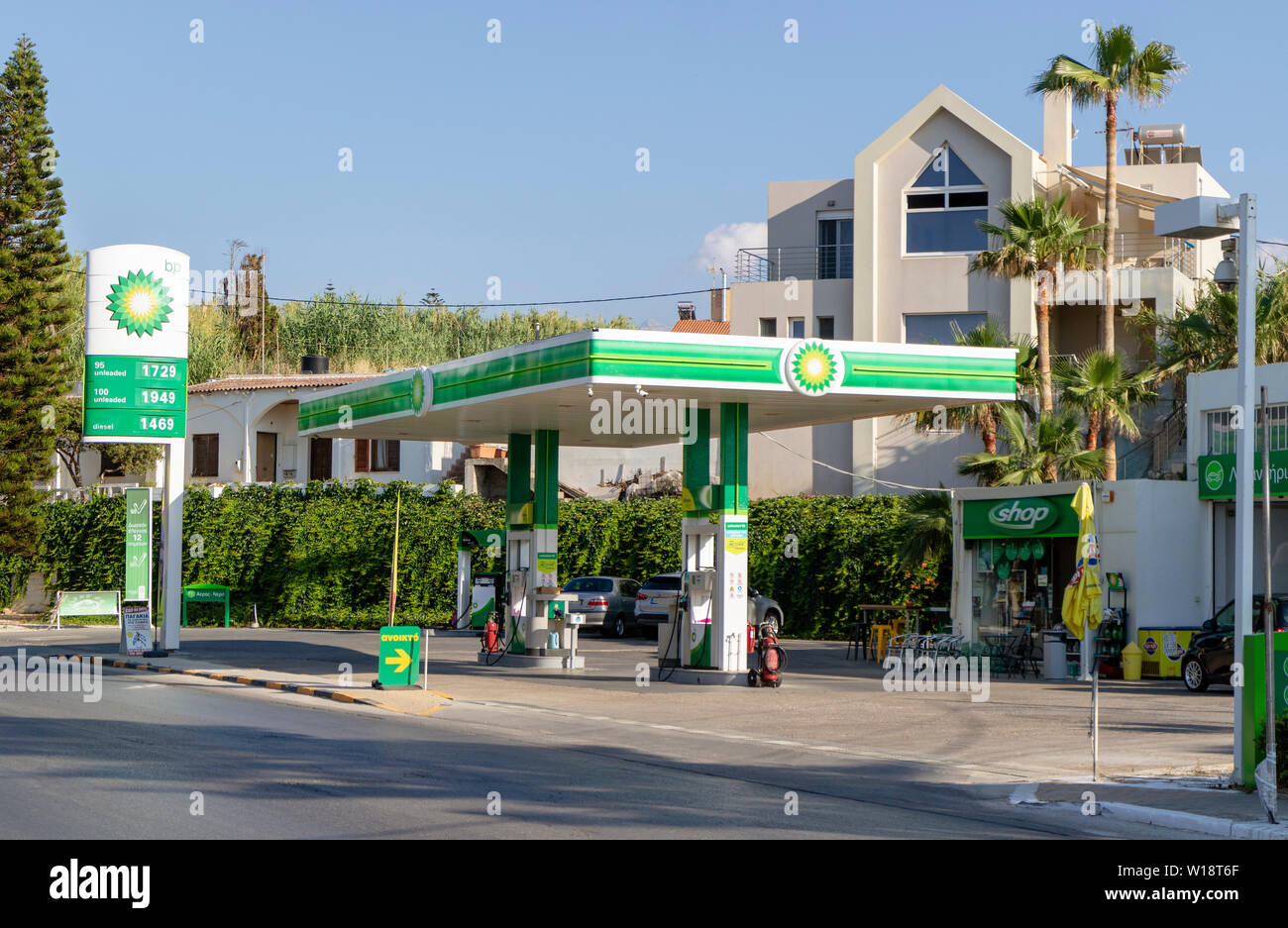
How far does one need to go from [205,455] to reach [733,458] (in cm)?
3481

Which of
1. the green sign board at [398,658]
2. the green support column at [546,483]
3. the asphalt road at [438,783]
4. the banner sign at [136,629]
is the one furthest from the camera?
the banner sign at [136,629]

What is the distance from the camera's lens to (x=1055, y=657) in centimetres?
2542

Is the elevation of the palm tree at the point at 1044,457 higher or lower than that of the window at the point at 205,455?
lower

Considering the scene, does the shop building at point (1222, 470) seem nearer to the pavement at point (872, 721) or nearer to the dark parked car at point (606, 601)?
the pavement at point (872, 721)

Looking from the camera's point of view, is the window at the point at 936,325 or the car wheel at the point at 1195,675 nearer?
the car wheel at the point at 1195,675

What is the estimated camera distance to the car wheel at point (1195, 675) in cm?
2230

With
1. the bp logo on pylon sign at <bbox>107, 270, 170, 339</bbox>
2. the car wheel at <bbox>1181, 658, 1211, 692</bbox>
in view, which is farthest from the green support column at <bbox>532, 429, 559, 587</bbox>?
the car wheel at <bbox>1181, 658, 1211, 692</bbox>

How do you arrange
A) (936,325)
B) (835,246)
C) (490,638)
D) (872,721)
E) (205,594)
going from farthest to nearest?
(835,246) < (205,594) < (936,325) < (490,638) < (872,721)

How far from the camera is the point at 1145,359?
39406 millimetres

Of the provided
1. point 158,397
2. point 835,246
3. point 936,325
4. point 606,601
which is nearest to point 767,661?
point 158,397

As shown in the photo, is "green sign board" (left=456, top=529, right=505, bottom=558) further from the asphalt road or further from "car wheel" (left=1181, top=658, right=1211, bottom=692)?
the asphalt road

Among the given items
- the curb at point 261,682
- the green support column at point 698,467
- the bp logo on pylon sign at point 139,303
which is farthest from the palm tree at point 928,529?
the bp logo on pylon sign at point 139,303

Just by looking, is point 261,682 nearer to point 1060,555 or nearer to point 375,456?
point 1060,555

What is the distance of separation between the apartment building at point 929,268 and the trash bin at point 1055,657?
13.7 m
